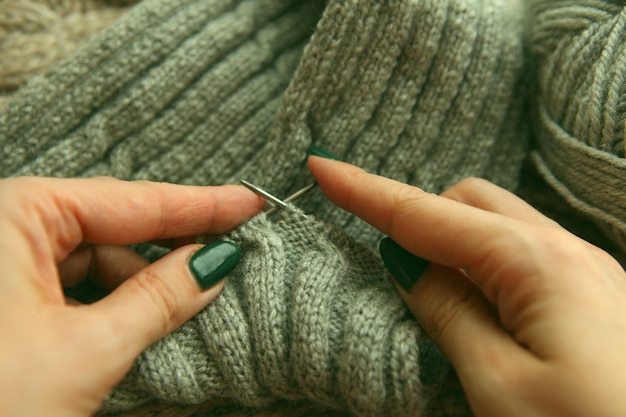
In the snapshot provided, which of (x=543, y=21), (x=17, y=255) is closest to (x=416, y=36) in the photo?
(x=543, y=21)

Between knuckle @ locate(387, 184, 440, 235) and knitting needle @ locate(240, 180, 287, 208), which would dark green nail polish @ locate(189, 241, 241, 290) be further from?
knuckle @ locate(387, 184, 440, 235)

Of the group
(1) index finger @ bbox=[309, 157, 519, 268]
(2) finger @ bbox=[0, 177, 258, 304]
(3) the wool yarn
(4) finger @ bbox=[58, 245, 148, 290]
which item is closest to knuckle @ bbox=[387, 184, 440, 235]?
(1) index finger @ bbox=[309, 157, 519, 268]

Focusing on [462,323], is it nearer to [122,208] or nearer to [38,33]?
[122,208]

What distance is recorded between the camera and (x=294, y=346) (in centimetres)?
62

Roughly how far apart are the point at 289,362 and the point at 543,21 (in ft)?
2.07

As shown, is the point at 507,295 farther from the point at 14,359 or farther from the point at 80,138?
the point at 80,138

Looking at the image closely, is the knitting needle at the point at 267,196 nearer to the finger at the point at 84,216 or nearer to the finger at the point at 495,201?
the finger at the point at 84,216

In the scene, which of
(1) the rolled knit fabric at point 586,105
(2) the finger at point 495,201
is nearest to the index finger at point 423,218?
(2) the finger at point 495,201

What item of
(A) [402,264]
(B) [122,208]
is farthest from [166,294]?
(A) [402,264]

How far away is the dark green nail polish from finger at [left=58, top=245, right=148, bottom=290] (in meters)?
0.13

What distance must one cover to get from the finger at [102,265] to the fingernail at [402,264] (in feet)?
1.10

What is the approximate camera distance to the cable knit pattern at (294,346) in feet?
1.92

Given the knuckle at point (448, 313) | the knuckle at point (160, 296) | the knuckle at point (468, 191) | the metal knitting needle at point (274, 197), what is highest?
the knuckle at point (468, 191)

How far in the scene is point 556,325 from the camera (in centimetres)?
48
